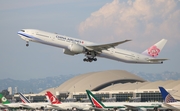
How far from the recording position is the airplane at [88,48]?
260 feet

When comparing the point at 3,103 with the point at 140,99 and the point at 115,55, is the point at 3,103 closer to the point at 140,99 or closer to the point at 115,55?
the point at 115,55

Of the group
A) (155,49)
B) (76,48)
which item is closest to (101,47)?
(76,48)

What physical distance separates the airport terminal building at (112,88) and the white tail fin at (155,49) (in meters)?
28.8

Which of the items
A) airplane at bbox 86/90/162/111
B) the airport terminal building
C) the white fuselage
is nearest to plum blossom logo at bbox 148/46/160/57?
airplane at bbox 86/90/162/111

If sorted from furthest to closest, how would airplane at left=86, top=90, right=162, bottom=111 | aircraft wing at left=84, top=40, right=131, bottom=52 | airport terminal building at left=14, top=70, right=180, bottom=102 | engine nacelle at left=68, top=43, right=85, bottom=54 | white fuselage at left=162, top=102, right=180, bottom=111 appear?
airport terminal building at left=14, top=70, right=180, bottom=102 < aircraft wing at left=84, top=40, right=131, bottom=52 < airplane at left=86, top=90, right=162, bottom=111 < engine nacelle at left=68, top=43, right=85, bottom=54 < white fuselage at left=162, top=102, right=180, bottom=111

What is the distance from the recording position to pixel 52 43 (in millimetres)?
79125

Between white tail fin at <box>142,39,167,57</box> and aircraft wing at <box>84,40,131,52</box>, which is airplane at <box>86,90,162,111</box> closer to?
aircraft wing at <box>84,40,131,52</box>

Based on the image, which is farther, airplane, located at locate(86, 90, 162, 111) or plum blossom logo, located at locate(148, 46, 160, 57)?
plum blossom logo, located at locate(148, 46, 160, 57)

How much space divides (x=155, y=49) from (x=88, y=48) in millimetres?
18672

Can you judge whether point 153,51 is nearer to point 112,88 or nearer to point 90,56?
point 90,56

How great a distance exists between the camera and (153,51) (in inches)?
3708

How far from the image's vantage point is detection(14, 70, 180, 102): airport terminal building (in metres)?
136

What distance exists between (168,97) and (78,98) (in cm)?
8450

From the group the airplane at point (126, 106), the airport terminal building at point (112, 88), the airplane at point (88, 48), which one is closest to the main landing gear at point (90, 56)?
the airplane at point (88, 48)
